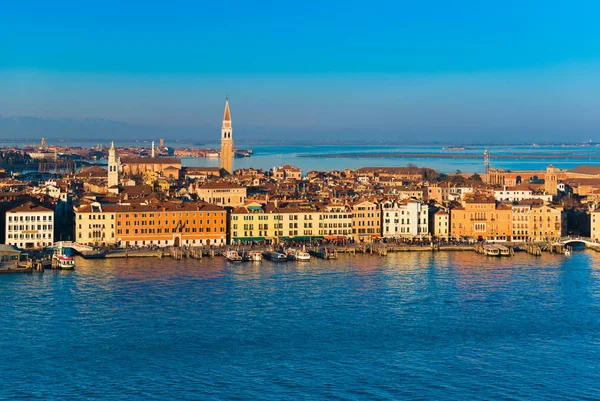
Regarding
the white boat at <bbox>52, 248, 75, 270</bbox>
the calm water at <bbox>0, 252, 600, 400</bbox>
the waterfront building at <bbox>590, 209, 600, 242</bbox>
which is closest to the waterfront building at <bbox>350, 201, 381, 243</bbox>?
the calm water at <bbox>0, 252, 600, 400</bbox>

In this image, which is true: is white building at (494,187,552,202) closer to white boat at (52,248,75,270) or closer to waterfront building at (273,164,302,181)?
white boat at (52,248,75,270)

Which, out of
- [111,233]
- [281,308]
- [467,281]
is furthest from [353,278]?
[111,233]

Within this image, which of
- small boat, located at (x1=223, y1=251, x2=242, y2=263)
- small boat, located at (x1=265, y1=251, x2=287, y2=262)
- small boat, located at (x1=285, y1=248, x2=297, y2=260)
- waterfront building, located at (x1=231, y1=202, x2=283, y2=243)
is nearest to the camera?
small boat, located at (x1=223, y1=251, x2=242, y2=263)

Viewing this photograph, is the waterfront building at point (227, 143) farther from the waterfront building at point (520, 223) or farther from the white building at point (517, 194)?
the waterfront building at point (520, 223)

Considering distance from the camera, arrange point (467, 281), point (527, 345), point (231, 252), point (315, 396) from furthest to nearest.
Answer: point (231, 252) → point (467, 281) → point (527, 345) → point (315, 396)

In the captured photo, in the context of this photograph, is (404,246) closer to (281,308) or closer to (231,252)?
(231,252)
